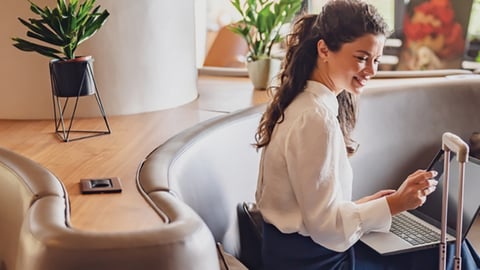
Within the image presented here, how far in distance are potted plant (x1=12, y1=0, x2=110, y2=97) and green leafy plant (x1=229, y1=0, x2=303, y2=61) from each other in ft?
3.01

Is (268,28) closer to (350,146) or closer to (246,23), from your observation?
(246,23)

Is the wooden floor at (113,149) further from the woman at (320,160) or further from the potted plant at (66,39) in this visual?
the woman at (320,160)

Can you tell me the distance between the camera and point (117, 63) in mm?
2248

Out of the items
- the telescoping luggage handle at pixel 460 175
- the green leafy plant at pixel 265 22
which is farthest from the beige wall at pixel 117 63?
the telescoping luggage handle at pixel 460 175

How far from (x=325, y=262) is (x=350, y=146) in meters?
0.42

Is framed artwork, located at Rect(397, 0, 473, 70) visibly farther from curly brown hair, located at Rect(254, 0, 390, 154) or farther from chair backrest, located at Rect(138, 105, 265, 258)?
curly brown hair, located at Rect(254, 0, 390, 154)

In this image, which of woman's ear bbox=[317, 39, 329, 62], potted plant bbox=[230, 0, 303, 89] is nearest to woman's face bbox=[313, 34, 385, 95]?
woman's ear bbox=[317, 39, 329, 62]

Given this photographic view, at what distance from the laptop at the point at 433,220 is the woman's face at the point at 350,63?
385 mm

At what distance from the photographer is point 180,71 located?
244 cm

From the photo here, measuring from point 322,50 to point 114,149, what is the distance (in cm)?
63

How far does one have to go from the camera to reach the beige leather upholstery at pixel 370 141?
1.72 meters

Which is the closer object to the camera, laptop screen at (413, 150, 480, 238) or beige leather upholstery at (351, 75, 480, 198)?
laptop screen at (413, 150, 480, 238)

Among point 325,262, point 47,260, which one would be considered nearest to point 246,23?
point 325,262

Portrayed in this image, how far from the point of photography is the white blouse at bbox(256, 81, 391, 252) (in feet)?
4.80
